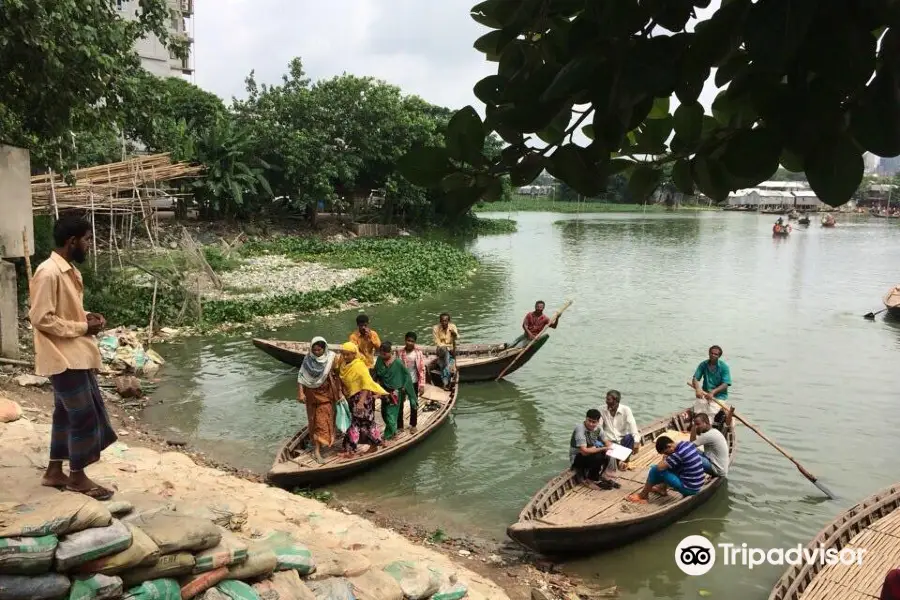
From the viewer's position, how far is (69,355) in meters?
3.71

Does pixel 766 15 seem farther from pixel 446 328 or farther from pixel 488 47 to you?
pixel 446 328

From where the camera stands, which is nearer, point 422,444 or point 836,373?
point 422,444

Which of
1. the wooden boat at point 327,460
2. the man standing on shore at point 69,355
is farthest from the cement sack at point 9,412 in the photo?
the man standing on shore at point 69,355

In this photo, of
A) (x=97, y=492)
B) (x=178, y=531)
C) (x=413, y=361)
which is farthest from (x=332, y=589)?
(x=413, y=361)

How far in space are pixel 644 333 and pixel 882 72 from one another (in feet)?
47.1

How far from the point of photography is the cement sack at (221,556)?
344cm

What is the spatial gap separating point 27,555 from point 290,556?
143 cm

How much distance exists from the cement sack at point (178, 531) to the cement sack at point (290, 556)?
43cm

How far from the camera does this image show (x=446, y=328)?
1034 centimetres

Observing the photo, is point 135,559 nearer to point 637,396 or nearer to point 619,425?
point 619,425

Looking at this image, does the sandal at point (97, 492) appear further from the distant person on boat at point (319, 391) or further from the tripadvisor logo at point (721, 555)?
the tripadvisor logo at point (721, 555)

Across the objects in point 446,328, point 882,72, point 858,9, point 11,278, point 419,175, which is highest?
point 858,9

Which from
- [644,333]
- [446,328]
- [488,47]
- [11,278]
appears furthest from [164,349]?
[488,47]

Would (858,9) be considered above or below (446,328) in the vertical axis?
above
